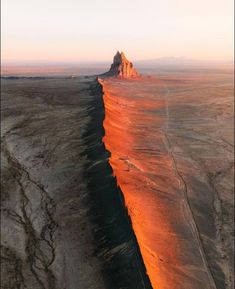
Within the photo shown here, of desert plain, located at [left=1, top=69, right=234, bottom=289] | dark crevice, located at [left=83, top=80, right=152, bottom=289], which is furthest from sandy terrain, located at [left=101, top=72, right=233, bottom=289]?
dark crevice, located at [left=83, top=80, right=152, bottom=289]

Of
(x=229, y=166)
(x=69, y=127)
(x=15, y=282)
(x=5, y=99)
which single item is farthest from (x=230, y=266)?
(x=5, y=99)

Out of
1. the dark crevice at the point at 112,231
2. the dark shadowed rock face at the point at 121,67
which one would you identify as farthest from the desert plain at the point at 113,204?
the dark shadowed rock face at the point at 121,67

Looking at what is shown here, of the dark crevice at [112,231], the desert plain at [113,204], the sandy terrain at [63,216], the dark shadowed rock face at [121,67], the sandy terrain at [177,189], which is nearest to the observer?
the dark crevice at [112,231]

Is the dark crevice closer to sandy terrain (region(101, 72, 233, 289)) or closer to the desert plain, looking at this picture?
the desert plain

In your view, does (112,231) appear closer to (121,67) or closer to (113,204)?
(113,204)

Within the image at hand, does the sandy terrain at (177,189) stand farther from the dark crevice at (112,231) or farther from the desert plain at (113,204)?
the dark crevice at (112,231)

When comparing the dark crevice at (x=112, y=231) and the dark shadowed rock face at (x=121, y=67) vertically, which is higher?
the dark shadowed rock face at (x=121, y=67)
